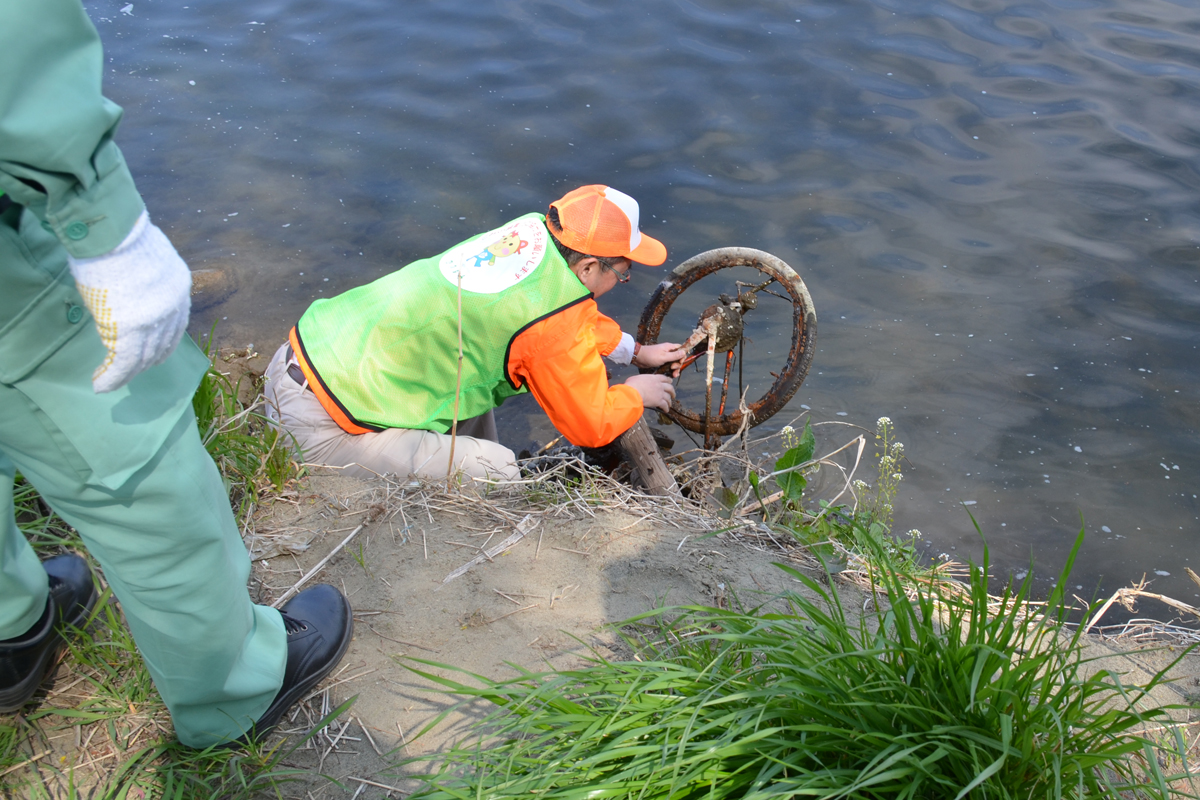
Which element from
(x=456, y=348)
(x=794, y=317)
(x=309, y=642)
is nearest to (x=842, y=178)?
(x=794, y=317)

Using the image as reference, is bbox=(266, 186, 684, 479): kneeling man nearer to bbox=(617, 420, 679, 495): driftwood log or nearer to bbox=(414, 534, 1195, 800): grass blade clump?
bbox=(617, 420, 679, 495): driftwood log

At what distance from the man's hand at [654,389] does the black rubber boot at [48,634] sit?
2372 millimetres

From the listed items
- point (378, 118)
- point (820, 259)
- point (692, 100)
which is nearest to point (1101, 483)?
point (820, 259)

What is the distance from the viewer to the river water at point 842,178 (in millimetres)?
5074

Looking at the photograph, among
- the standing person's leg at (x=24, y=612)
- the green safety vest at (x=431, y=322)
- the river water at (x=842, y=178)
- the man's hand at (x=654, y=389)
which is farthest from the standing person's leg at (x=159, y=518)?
the river water at (x=842, y=178)

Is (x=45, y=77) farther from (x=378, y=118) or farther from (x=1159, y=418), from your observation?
(x=378, y=118)

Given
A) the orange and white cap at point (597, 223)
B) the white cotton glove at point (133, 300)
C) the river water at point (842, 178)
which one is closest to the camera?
the white cotton glove at point (133, 300)

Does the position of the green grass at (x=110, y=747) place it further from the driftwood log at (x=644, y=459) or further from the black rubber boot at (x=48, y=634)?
the driftwood log at (x=644, y=459)

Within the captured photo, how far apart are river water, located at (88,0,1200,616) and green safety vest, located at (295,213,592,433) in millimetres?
1763

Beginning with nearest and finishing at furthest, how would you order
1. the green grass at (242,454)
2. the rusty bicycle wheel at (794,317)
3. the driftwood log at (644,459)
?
1. the green grass at (242,454)
2. the driftwood log at (644,459)
3. the rusty bicycle wheel at (794,317)

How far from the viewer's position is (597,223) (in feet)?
11.9

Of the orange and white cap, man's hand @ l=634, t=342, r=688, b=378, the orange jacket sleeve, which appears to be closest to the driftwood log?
the orange jacket sleeve

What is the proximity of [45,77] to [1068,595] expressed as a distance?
14.6ft

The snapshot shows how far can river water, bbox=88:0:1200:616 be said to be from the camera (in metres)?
5.07
